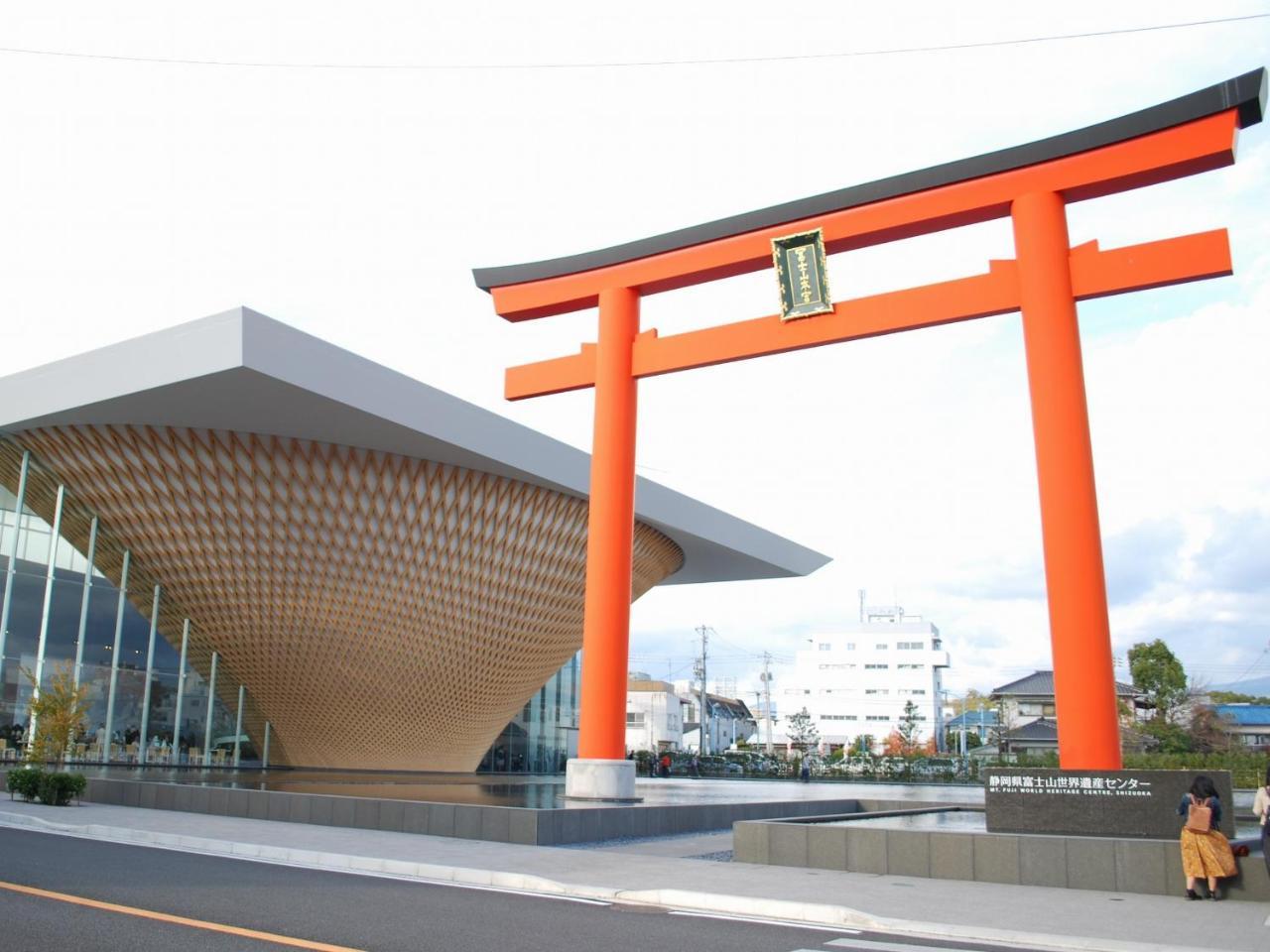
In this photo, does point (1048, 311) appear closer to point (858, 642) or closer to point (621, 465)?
point (621, 465)

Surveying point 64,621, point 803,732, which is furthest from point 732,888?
point 803,732

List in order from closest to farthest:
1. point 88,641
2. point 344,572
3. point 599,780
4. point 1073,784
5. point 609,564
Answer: point 1073,784 → point 599,780 → point 609,564 → point 88,641 → point 344,572

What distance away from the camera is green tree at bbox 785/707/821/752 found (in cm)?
6881

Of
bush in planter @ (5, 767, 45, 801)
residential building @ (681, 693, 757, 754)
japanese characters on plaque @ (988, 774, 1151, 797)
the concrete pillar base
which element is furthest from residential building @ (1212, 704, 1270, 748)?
bush in planter @ (5, 767, 45, 801)

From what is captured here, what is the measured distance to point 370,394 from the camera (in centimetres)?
2064

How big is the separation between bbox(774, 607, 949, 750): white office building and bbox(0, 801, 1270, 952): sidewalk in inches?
2633

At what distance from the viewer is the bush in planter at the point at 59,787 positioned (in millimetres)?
15492

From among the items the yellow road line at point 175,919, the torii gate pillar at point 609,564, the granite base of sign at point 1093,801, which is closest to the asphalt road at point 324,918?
the yellow road line at point 175,919

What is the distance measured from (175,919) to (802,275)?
11989 millimetres

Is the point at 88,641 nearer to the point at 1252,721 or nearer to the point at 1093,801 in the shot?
the point at 1093,801

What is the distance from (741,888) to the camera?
8938 mm

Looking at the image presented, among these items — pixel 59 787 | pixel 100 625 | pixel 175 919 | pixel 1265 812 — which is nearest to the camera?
pixel 175 919

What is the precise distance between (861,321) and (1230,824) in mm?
7829

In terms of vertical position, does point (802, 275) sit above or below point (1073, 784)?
above
